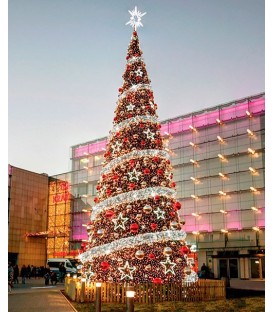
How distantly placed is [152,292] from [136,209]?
2744 millimetres

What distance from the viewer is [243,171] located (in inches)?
1614

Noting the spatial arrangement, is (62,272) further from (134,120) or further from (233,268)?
A: (134,120)

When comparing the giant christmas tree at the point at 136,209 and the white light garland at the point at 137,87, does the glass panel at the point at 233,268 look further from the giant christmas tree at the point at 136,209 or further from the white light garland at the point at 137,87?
the white light garland at the point at 137,87

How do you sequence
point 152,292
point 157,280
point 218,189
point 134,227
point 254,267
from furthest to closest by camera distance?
1. point 218,189
2. point 254,267
3. point 152,292
4. point 134,227
5. point 157,280

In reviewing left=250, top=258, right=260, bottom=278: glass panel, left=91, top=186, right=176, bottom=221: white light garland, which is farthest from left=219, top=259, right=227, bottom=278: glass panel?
left=91, top=186, right=176, bottom=221: white light garland

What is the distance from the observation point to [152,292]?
1331cm

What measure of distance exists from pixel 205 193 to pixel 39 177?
2367 cm

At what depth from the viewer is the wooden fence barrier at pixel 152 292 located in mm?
13281

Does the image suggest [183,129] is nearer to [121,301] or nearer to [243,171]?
[243,171]

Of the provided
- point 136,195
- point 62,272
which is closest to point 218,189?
point 62,272

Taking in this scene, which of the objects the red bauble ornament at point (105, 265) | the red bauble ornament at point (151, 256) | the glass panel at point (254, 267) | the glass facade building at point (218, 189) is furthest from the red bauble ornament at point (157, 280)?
the glass panel at point (254, 267)

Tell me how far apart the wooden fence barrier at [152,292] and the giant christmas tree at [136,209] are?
0.64 m

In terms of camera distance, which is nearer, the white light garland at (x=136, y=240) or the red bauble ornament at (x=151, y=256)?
the red bauble ornament at (x=151, y=256)
